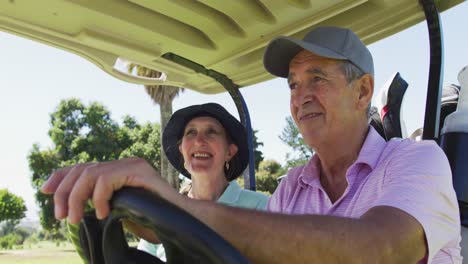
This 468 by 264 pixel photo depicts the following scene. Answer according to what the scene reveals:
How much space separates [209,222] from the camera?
0.97 m

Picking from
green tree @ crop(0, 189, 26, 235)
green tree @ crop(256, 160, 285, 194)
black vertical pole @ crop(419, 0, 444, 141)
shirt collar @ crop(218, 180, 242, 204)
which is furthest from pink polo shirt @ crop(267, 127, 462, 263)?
green tree @ crop(0, 189, 26, 235)

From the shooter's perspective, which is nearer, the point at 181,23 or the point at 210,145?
the point at 181,23

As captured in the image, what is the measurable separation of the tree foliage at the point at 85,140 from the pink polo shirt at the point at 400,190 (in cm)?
3165

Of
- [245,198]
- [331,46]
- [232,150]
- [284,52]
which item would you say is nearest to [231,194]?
[245,198]

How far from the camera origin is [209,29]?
2.40 meters

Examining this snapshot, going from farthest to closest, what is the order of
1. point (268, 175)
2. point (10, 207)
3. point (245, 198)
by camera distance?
1. point (10, 207)
2. point (268, 175)
3. point (245, 198)

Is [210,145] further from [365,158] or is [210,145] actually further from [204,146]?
[365,158]

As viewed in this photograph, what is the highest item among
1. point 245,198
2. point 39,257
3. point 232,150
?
point 232,150

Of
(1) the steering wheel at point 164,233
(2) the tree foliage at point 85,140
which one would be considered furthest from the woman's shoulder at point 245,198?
(2) the tree foliage at point 85,140

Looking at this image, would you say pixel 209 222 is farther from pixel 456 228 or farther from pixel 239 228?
pixel 456 228

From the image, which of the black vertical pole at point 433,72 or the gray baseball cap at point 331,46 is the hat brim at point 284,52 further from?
the black vertical pole at point 433,72

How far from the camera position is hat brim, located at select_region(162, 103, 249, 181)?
11.3 ft

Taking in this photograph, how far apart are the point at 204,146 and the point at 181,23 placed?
1.18 meters

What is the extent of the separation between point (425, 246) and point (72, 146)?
36.1 metres
